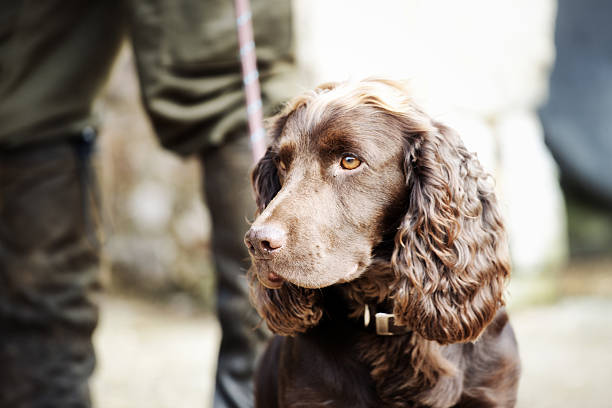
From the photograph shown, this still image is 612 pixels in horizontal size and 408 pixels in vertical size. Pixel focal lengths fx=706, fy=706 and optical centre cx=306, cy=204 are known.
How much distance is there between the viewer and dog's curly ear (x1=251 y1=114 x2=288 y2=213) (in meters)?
1.94

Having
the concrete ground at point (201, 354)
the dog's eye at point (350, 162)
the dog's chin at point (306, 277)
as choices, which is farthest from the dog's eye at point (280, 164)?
the concrete ground at point (201, 354)

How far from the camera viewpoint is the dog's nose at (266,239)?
1549 millimetres

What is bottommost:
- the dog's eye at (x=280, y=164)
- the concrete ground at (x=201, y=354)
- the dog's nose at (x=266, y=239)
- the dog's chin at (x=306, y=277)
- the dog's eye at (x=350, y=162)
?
the concrete ground at (x=201, y=354)

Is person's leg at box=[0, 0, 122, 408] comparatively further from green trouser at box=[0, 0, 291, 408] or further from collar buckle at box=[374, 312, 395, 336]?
collar buckle at box=[374, 312, 395, 336]

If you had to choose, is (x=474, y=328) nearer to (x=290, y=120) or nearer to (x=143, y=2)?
(x=290, y=120)

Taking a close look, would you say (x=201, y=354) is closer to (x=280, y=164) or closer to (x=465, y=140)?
(x=465, y=140)

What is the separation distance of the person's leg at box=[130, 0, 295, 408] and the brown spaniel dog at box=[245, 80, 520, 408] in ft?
1.49

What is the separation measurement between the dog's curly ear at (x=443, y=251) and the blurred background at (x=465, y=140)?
2.12 meters

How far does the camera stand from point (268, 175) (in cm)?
195

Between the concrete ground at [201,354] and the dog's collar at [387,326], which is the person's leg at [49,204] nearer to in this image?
the concrete ground at [201,354]

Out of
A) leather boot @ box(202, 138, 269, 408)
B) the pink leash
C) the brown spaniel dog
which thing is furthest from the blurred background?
the brown spaniel dog

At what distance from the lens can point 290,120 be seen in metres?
1.80

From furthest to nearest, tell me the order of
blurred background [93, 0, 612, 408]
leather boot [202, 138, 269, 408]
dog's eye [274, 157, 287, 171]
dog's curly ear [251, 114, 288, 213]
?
blurred background [93, 0, 612, 408] → leather boot [202, 138, 269, 408] → dog's curly ear [251, 114, 288, 213] → dog's eye [274, 157, 287, 171]

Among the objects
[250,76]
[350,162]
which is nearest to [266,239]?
[350,162]
